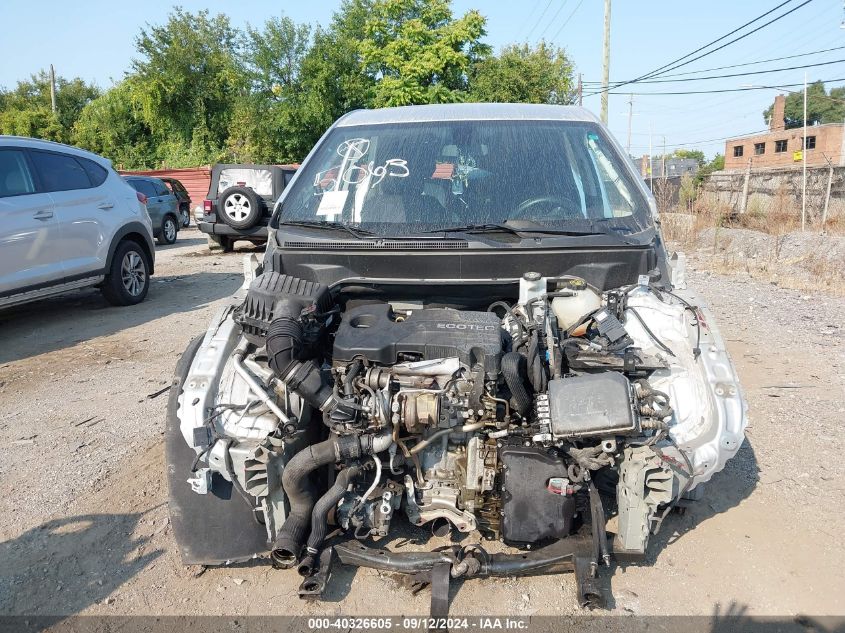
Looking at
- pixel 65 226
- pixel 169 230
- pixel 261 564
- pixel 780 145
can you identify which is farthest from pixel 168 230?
pixel 780 145

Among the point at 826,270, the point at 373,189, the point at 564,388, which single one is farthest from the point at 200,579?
the point at 826,270

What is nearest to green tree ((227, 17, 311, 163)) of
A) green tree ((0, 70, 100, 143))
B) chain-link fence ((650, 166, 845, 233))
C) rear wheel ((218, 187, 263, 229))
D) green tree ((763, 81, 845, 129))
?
green tree ((0, 70, 100, 143))

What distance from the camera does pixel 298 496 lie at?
100 inches

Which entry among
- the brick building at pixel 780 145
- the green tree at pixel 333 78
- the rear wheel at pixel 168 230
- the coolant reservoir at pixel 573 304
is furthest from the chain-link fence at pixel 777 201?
the brick building at pixel 780 145

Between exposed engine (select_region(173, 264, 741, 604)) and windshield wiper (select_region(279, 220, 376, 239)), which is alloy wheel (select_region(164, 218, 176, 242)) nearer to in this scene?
windshield wiper (select_region(279, 220, 376, 239))

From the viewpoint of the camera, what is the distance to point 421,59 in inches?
1049

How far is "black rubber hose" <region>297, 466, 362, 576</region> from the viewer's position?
99.6 inches

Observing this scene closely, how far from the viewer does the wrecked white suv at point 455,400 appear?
96.0 inches

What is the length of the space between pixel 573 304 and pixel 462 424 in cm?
81

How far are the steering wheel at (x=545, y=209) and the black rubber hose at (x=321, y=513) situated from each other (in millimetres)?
1479

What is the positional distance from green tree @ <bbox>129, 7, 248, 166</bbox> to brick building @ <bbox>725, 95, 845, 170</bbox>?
31662 millimetres

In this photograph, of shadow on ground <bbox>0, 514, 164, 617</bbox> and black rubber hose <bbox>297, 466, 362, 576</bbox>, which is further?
shadow on ground <bbox>0, 514, 164, 617</bbox>

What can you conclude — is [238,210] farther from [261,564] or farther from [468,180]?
[261,564]

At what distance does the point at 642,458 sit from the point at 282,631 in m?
1.55
